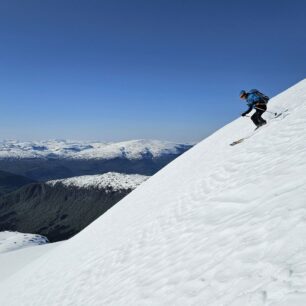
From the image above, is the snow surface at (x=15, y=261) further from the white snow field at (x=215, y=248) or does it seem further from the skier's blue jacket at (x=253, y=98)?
the skier's blue jacket at (x=253, y=98)

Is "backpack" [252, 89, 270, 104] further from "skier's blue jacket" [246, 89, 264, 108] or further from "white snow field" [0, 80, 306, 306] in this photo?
"white snow field" [0, 80, 306, 306]

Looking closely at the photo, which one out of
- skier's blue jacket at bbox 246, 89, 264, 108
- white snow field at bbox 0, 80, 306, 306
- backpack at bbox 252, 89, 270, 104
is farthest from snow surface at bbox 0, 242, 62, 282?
backpack at bbox 252, 89, 270, 104

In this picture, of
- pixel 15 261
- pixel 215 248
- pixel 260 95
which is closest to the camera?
pixel 215 248

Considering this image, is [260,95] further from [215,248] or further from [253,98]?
[215,248]

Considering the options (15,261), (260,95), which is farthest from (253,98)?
(15,261)

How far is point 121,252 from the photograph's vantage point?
38.0ft

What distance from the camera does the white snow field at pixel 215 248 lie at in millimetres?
5078

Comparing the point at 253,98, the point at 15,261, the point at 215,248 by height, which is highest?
the point at 253,98

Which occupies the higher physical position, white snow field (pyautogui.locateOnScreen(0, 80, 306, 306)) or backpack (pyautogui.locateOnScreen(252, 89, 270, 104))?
backpack (pyautogui.locateOnScreen(252, 89, 270, 104))

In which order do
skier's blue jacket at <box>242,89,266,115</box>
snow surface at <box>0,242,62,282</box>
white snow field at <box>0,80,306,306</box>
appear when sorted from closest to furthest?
white snow field at <box>0,80,306,306</box>, skier's blue jacket at <box>242,89,266,115</box>, snow surface at <box>0,242,62,282</box>

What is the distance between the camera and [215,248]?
276 inches

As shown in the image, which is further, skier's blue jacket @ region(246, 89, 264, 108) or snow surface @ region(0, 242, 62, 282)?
snow surface @ region(0, 242, 62, 282)

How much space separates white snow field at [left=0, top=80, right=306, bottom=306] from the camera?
5078 millimetres

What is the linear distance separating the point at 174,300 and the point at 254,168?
6546mm
